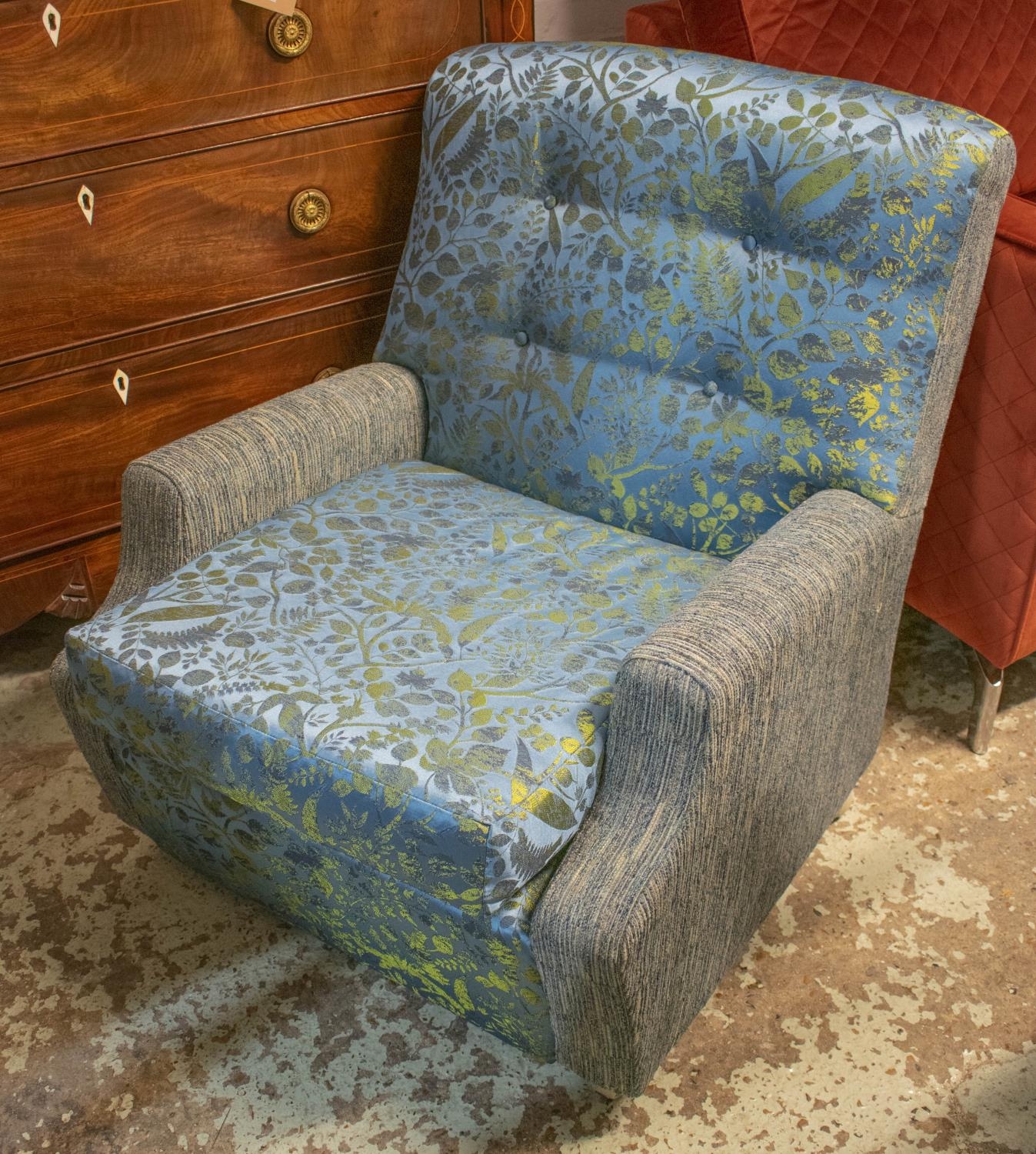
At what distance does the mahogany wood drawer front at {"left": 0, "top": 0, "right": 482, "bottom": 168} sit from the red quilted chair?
1.41 feet

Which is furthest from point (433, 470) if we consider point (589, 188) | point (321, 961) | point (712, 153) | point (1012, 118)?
point (1012, 118)

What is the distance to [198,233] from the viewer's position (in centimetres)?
172

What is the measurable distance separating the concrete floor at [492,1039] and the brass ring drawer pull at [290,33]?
1.08 m

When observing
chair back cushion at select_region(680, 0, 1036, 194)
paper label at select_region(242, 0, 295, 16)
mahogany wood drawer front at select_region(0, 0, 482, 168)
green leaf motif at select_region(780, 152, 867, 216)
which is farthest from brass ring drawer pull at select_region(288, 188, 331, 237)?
green leaf motif at select_region(780, 152, 867, 216)

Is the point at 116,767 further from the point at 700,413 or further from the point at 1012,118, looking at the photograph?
the point at 1012,118

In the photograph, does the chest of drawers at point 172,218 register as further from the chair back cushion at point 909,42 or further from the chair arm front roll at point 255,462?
the chair back cushion at point 909,42

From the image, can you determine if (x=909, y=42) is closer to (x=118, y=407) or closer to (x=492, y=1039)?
(x=118, y=407)

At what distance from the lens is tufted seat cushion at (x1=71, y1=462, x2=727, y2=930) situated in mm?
1119

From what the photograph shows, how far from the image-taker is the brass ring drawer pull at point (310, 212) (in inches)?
69.6

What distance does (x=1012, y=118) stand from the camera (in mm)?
1568

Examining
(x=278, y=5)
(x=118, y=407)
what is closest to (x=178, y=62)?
(x=278, y=5)

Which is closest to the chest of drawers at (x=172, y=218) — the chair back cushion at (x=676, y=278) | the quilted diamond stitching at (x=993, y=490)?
the chair back cushion at (x=676, y=278)

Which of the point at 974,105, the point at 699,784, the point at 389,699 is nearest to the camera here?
the point at 699,784

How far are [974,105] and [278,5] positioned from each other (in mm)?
921
